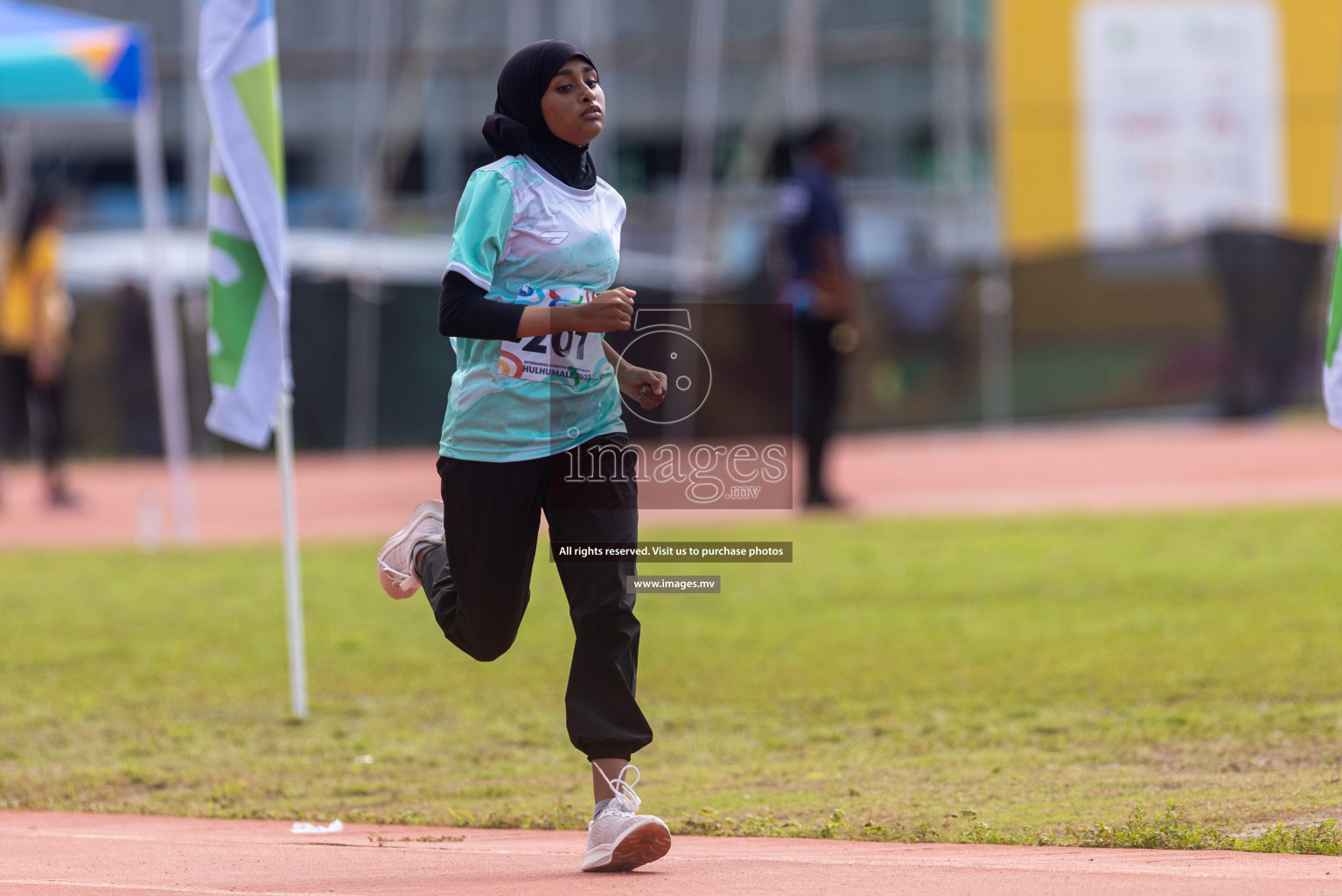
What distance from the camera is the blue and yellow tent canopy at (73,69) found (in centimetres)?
1348

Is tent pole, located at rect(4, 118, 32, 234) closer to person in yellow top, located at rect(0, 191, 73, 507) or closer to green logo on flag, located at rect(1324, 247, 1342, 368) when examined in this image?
person in yellow top, located at rect(0, 191, 73, 507)

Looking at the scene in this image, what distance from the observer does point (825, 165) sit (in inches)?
494

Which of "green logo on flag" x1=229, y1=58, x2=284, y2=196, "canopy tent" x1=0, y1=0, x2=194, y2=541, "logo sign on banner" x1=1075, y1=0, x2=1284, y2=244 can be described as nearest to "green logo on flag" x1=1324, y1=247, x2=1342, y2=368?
"green logo on flag" x1=229, y1=58, x2=284, y2=196

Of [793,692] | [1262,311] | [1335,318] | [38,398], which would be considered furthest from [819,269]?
[1262,311]

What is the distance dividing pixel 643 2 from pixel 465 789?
2440 cm

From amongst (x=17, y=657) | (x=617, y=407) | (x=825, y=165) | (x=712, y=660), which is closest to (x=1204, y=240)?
Result: (x=825, y=165)

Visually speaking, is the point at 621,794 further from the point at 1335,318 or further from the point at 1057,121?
the point at 1057,121

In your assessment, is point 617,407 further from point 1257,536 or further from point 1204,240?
point 1204,240

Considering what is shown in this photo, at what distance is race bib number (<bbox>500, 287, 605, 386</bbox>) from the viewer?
15.2 feet

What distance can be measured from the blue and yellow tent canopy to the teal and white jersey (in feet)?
31.5

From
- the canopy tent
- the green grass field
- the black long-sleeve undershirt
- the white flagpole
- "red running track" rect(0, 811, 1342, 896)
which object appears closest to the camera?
"red running track" rect(0, 811, 1342, 896)

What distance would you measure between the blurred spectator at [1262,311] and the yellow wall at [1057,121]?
18.3 feet

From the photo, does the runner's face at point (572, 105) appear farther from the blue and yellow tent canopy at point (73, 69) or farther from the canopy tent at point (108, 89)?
the blue and yellow tent canopy at point (73, 69)

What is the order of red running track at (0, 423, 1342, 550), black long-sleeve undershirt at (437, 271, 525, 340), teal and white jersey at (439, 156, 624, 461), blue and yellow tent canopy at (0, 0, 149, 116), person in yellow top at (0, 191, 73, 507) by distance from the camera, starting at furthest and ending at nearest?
person in yellow top at (0, 191, 73, 507) < red running track at (0, 423, 1342, 550) < blue and yellow tent canopy at (0, 0, 149, 116) < teal and white jersey at (439, 156, 624, 461) < black long-sleeve undershirt at (437, 271, 525, 340)
